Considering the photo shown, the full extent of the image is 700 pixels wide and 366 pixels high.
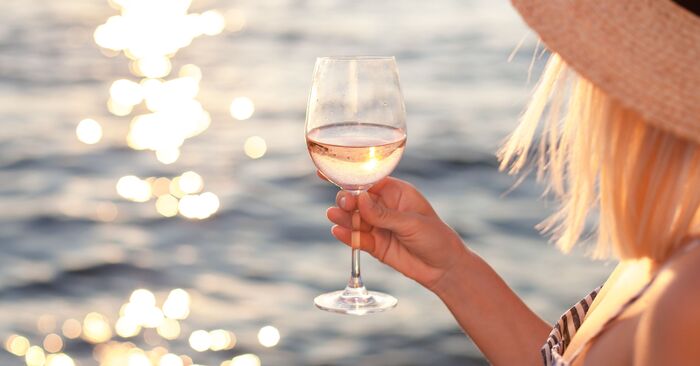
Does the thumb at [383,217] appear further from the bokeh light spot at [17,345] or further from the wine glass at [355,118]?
the bokeh light spot at [17,345]

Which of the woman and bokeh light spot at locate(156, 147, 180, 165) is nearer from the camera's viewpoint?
the woman

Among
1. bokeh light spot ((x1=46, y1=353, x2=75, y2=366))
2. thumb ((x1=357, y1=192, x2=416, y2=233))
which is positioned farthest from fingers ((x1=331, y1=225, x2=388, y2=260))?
bokeh light spot ((x1=46, y1=353, x2=75, y2=366))

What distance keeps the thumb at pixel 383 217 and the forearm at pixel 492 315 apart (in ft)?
0.57

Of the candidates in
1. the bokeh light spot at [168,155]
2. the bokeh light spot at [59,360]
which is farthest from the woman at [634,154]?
the bokeh light spot at [168,155]

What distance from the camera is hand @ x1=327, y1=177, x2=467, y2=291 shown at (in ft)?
8.70

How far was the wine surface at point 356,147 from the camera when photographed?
2.59m

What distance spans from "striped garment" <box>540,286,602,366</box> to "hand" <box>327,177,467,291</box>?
0.36 meters

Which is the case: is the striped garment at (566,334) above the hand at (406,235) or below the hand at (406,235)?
below

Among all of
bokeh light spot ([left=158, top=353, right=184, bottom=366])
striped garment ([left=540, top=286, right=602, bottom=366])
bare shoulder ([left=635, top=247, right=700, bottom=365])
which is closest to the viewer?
bare shoulder ([left=635, top=247, right=700, bottom=365])

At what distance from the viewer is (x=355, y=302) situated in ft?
9.16

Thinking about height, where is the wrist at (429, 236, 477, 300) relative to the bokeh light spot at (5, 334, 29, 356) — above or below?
below

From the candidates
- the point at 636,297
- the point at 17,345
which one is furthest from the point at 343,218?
the point at 17,345

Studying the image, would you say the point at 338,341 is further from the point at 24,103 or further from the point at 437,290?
the point at 24,103

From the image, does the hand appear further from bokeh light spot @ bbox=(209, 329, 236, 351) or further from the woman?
bokeh light spot @ bbox=(209, 329, 236, 351)
